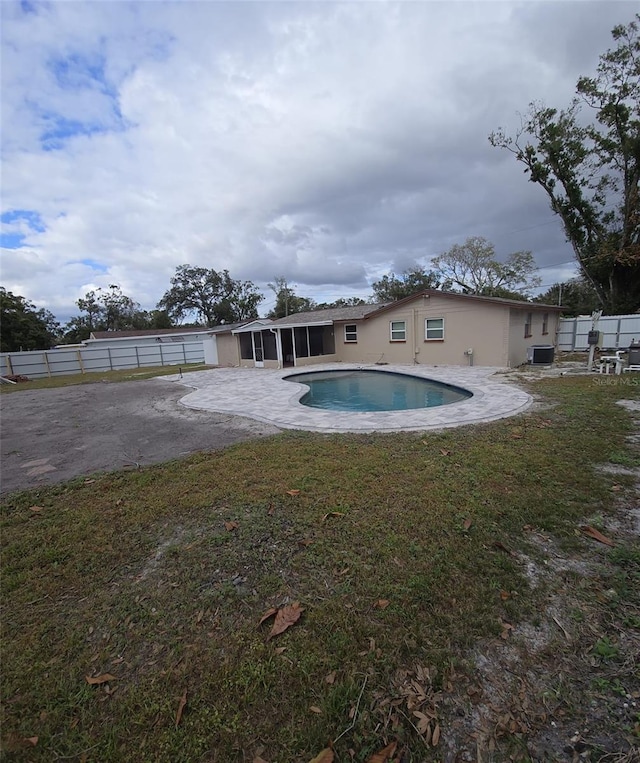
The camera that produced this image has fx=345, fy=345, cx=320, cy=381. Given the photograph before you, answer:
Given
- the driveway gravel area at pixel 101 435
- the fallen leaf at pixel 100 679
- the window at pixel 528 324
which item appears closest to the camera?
the fallen leaf at pixel 100 679

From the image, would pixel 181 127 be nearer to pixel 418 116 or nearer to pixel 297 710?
pixel 418 116

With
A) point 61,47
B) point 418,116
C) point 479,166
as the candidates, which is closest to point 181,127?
point 61,47

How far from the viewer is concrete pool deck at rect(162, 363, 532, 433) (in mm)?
6488

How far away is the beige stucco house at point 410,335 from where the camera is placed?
1351cm

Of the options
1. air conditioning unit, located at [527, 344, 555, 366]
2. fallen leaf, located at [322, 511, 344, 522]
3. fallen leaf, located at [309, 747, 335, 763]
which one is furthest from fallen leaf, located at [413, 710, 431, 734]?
air conditioning unit, located at [527, 344, 555, 366]

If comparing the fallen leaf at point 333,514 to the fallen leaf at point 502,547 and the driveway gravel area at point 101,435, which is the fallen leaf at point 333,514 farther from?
the driveway gravel area at point 101,435

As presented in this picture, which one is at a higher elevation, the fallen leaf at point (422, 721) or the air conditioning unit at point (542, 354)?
the air conditioning unit at point (542, 354)

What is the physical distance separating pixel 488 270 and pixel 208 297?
3299 cm

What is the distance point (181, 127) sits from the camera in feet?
34.0

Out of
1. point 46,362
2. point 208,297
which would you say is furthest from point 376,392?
point 208,297

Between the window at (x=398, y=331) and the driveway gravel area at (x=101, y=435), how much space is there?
10.00 m

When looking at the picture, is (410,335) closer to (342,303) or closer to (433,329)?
(433,329)

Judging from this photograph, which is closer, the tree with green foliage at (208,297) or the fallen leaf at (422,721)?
the fallen leaf at (422,721)

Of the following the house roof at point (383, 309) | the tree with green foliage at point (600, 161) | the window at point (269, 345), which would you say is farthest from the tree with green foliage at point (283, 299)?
the tree with green foliage at point (600, 161)
